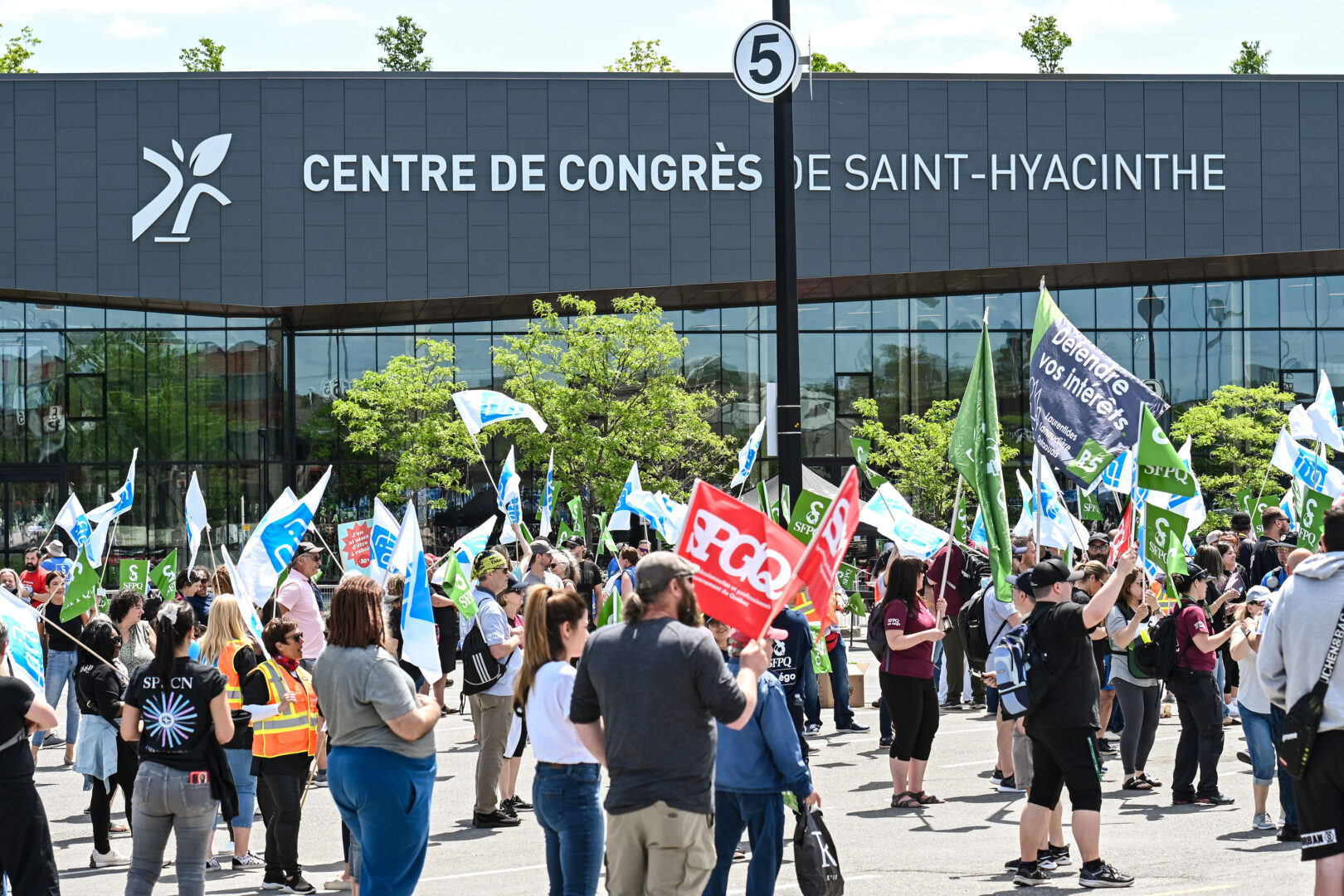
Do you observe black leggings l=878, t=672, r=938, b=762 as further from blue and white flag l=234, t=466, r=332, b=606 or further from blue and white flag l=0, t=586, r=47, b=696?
blue and white flag l=0, t=586, r=47, b=696

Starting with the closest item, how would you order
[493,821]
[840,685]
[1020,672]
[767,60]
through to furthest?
[1020,672]
[493,821]
[767,60]
[840,685]

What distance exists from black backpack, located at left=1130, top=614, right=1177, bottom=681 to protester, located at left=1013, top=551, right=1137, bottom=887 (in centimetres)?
289

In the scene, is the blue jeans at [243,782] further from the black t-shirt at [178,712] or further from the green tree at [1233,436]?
the green tree at [1233,436]

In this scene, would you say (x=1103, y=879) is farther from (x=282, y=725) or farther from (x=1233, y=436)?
(x=1233, y=436)

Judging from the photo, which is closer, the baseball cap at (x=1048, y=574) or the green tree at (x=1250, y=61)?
the baseball cap at (x=1048, y=574)

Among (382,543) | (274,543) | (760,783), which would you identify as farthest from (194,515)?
(760,783)

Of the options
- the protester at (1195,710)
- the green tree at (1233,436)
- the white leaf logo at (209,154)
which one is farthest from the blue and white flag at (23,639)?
the green tree at (1233,436)

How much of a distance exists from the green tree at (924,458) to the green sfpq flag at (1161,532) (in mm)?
24950

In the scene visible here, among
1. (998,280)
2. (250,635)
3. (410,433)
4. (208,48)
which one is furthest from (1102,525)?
(208,48)

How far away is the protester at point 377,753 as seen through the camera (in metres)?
6.24

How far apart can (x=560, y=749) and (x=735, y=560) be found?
1135mm

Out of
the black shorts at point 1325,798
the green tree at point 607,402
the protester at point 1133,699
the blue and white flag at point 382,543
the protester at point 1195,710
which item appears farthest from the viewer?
the green tree at point 607,402

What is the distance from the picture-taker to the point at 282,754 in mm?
8641

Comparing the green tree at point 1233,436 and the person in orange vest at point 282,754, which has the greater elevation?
the green tree at point 1233,436
